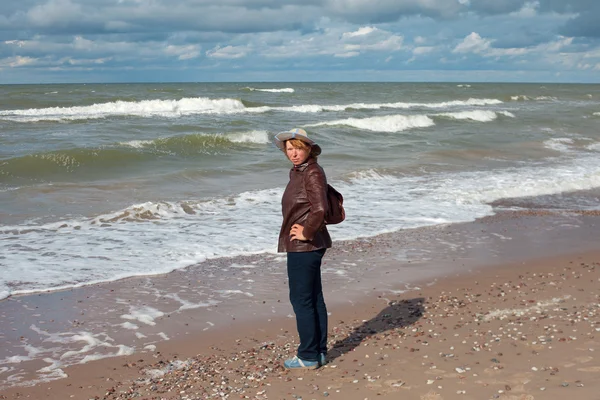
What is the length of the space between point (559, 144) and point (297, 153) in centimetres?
2108

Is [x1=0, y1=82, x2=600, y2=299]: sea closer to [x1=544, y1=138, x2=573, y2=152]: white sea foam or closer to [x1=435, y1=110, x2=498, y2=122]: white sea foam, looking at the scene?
[x1=544, y1=138, x2=573, y2=152]: white sea foam

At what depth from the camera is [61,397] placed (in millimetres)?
4590

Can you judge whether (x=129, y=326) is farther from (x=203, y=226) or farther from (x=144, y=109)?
(x=144, y=109)

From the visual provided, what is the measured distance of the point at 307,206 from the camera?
184 inches

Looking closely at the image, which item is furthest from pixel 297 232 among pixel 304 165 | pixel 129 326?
pixel 129 326

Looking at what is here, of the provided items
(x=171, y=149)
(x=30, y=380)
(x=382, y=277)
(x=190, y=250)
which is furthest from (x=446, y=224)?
(x=171, y=149)

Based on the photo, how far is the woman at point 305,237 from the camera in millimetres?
4570

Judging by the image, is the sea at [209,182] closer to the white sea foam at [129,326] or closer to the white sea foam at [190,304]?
the white sea foam at [190,304]

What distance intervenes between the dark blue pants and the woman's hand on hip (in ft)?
0.49

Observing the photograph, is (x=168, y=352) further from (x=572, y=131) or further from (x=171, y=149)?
(x=572, y=131)

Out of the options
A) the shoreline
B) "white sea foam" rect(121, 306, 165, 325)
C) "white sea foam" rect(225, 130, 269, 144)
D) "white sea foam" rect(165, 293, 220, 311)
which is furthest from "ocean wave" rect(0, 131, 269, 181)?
the shoreline

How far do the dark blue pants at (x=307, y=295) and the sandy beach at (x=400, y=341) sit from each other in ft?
0.58

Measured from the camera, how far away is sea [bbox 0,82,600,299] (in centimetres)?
891

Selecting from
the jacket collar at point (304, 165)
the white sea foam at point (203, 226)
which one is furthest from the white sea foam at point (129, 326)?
the jacket collar at point (304, 165)
